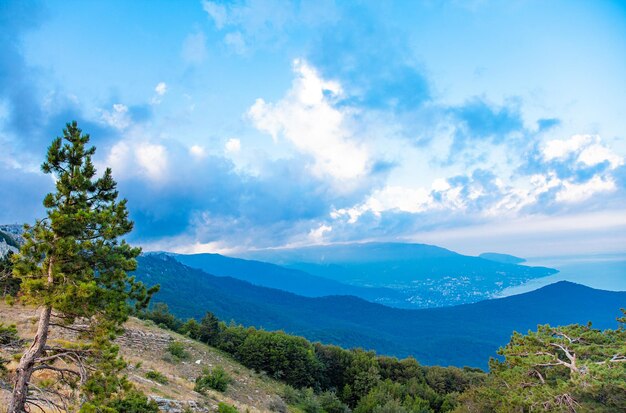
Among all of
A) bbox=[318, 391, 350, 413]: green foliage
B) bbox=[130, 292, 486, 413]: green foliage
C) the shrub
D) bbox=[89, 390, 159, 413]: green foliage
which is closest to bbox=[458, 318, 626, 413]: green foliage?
bbox=[318, 391, 350, 413]: green foliage

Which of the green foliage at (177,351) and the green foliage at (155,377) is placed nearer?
the green foliage at (155,377)

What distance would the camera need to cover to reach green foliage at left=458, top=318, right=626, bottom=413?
46.2 ft

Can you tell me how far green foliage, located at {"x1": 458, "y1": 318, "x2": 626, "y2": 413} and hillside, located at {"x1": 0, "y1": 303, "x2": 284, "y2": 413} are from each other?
52.5ft

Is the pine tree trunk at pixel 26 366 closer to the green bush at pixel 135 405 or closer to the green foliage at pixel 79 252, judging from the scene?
the green foliage at pixel 79 252

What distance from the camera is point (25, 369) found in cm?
766

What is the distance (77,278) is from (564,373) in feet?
77.0

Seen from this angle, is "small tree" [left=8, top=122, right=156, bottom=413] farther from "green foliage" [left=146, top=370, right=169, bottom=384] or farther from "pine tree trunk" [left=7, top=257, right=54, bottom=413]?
"green foliage" [left=146, top=370, right=169, bottom=384]

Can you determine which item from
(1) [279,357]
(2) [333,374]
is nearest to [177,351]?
(1) [279,357]

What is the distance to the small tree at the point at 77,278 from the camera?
301 inches

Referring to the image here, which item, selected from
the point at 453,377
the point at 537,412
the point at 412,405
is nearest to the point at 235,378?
the point at 412,405

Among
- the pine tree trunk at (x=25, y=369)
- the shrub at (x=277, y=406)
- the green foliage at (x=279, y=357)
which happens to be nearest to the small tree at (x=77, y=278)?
the pine tree trunk at (x=25, y=369)

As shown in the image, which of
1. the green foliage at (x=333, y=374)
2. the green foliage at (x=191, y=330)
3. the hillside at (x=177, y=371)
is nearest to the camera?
the hillside at (x=177, y=371)

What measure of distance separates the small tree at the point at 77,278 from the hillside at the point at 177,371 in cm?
827

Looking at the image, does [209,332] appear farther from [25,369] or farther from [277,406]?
[25,369]
